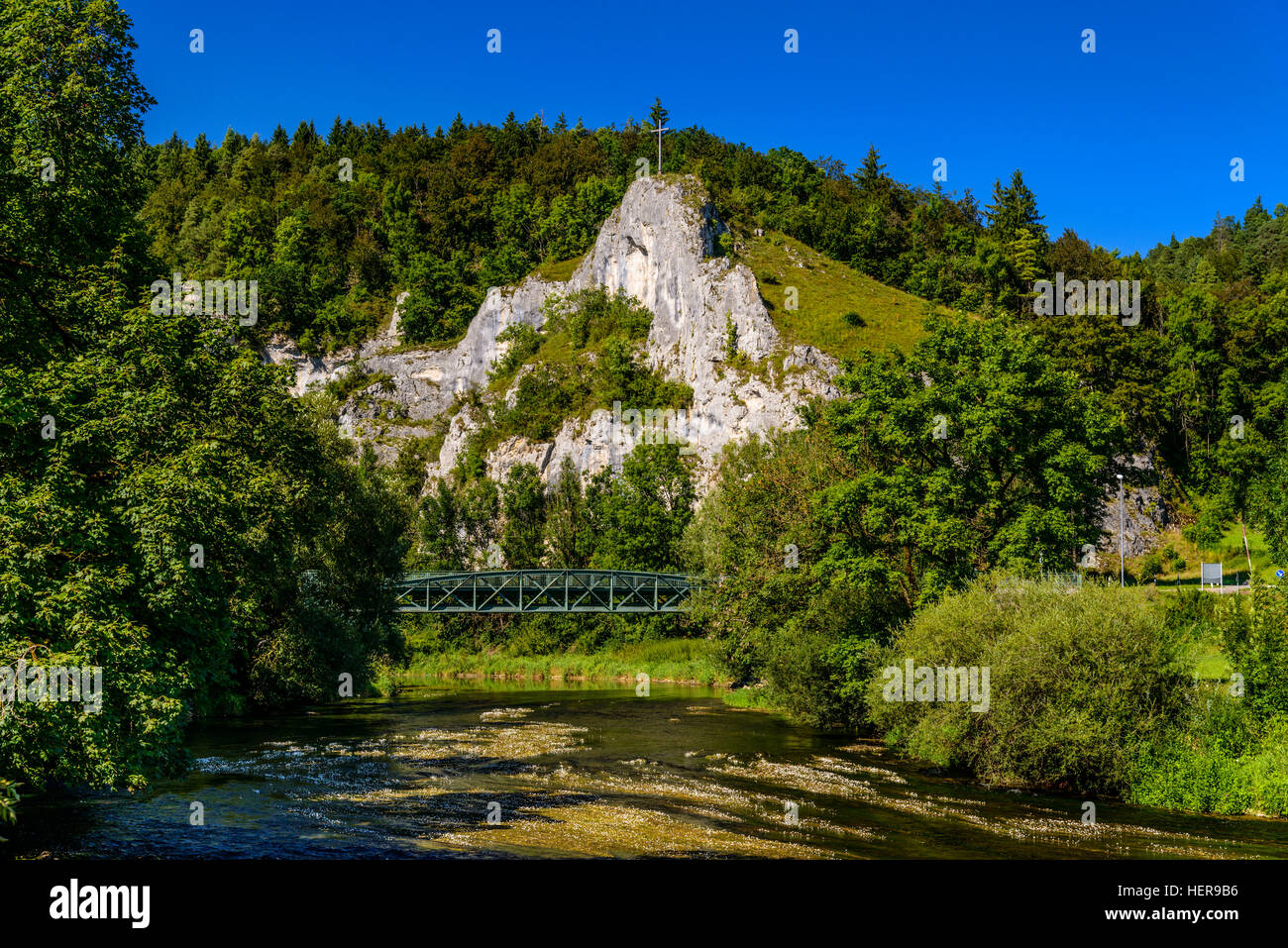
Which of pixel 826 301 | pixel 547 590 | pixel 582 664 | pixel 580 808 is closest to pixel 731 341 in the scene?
pixel 826 301

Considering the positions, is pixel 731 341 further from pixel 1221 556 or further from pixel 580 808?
pixel 580 808

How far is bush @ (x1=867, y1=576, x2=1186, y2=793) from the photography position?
Answer: 24266mm

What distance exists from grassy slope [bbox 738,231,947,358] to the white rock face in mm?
3039

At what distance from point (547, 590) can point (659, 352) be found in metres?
37.2

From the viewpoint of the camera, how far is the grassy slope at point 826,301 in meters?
96.8

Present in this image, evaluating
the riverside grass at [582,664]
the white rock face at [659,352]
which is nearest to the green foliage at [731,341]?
Answer: the white rock face at [659,352]

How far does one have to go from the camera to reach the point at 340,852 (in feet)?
58.3

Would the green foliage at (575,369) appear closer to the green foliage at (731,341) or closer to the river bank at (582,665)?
the green foliage at (731,341)

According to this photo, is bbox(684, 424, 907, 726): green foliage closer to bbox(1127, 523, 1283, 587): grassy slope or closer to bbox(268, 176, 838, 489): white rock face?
bbox(268, 176, 838, 489): white rock face

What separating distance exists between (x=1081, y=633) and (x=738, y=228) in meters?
106

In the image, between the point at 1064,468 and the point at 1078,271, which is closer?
the point at 1064,468

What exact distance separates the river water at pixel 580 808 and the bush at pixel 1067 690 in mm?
1185
